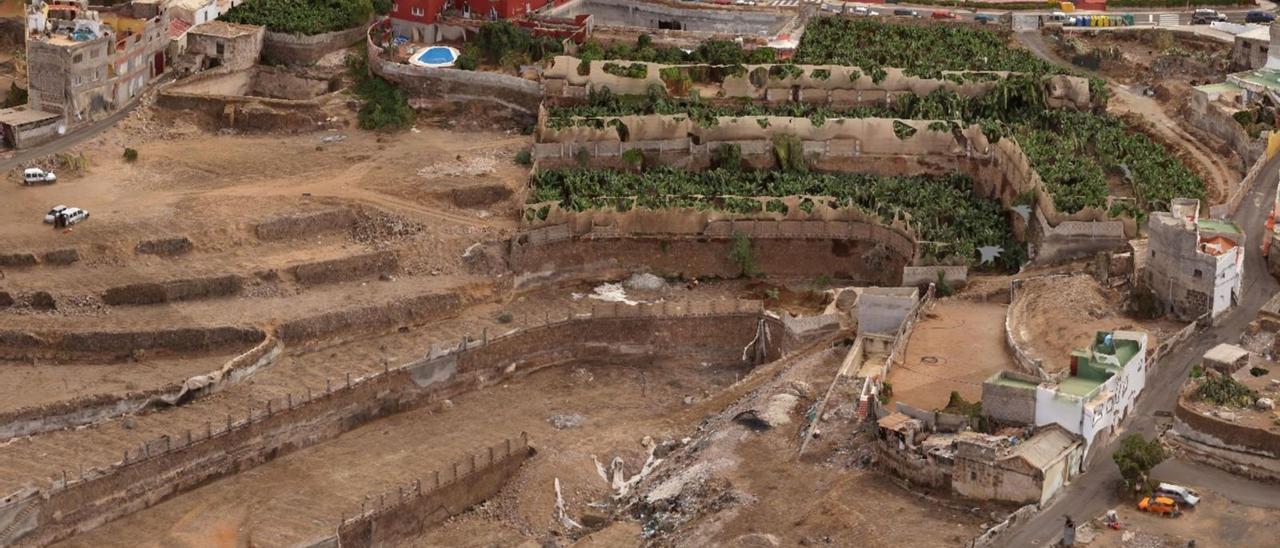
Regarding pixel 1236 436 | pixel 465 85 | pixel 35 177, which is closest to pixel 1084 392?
pixel 1236 436

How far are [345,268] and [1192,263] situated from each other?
32.0m

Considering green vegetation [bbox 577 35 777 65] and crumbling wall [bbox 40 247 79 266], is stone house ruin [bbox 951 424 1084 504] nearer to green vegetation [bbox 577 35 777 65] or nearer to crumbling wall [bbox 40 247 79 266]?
crumbling wall [bbox 40 247 79 266]

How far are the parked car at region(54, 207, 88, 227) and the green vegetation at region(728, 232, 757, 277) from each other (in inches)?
1011

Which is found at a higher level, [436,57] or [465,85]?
[436,57]

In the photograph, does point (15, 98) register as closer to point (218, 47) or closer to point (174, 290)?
point (218, 47)

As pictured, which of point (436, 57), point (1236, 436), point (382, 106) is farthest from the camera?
point (436, 57)

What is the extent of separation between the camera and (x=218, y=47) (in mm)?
107875

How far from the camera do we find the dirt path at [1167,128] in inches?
3698

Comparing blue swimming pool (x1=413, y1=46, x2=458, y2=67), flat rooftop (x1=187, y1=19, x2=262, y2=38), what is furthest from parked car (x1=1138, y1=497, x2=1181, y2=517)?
flat rooftop (x1=187, y1=19, x2=262, y2=38)

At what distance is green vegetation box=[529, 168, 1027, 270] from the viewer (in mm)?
94375

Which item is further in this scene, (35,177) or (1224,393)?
(35,177)

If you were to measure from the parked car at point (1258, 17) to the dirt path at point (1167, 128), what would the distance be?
10.8 metres

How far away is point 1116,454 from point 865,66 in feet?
124

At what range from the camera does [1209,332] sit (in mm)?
79938
